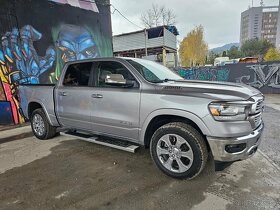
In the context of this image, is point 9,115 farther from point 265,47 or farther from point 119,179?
point 265,47

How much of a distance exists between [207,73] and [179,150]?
13.2 meters

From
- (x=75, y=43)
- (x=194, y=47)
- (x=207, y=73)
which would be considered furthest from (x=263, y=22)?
(x=75, y=43)

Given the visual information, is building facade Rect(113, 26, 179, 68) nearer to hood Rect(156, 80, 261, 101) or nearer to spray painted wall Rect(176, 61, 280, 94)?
spray painted wall Rect(176, 61, 280, 94)

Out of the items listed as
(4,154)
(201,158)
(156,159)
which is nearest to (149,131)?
(156,159)

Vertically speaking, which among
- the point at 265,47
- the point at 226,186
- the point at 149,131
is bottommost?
the point at 226,186

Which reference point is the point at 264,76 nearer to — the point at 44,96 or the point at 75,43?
the point at 75,43

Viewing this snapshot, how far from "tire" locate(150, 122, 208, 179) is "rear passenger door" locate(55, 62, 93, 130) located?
1.55 metres

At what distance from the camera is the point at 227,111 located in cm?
273

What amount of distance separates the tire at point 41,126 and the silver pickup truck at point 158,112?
428 mm

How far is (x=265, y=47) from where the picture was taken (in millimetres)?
57750

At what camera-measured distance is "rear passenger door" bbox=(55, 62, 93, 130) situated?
4.08m

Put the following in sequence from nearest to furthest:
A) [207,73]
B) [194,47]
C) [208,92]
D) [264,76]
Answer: [208,92], [264,76], [207,73], [194,47]

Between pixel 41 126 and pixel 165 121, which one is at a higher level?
pixel 165 121

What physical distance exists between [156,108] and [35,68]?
5388mm
